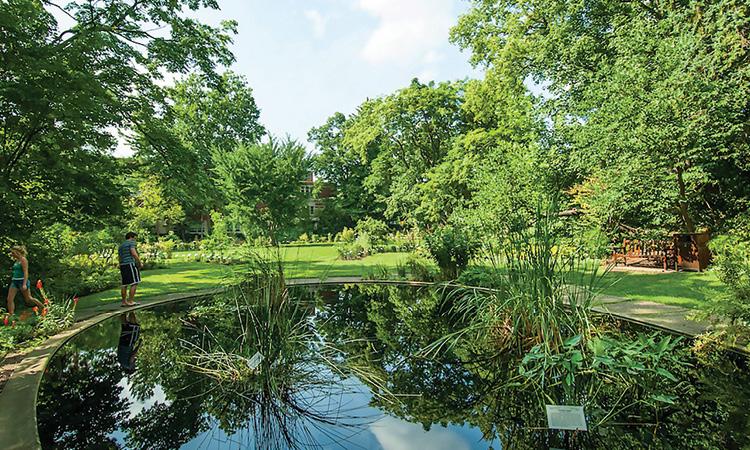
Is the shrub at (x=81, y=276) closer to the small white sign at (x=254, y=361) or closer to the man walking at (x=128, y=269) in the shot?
the man walking at (x=128, y=269)

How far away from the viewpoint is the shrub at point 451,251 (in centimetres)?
786

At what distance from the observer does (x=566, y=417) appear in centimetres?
A: 192

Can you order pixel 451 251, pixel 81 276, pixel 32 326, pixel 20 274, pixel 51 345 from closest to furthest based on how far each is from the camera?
pixel 51 345 → pixel 32 326 → pixel 20 274 → pixel 81 276 → pixel 451 251

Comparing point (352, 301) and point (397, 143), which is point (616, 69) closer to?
point (352, 301)

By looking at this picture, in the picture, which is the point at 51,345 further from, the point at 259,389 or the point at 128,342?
the point at 259,389

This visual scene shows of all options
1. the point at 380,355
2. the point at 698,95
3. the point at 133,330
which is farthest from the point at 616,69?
the point at 133,330

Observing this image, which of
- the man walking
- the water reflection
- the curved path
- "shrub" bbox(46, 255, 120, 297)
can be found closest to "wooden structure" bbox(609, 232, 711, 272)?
the curved path

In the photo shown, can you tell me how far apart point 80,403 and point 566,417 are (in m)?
3.24

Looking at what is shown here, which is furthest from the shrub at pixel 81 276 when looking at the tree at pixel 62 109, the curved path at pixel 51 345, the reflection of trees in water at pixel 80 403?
the reflection of trees in water at pixel 80 403

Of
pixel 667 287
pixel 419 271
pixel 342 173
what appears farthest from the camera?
pixel 342 173

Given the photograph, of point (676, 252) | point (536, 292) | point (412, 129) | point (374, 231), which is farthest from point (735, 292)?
point (412, 129)

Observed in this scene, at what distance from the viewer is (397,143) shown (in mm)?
20141

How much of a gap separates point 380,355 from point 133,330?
3.37 meters

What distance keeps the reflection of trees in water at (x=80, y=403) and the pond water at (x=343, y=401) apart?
0.04ft
